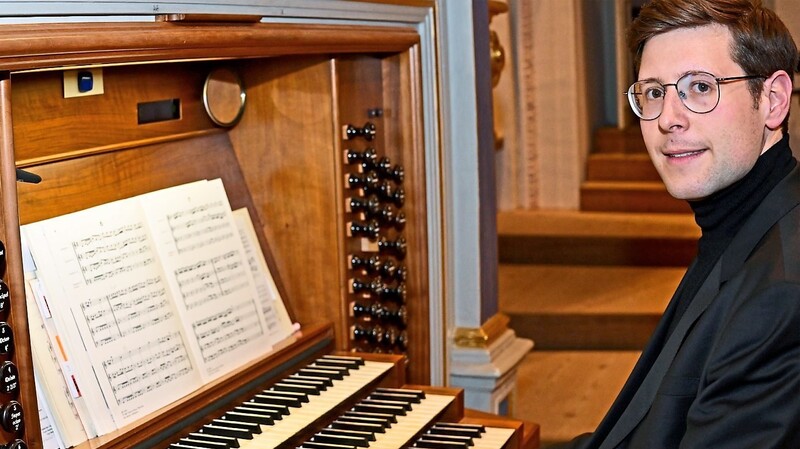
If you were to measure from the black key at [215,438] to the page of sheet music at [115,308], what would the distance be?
0.32 ft

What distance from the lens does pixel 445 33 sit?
3.39 m

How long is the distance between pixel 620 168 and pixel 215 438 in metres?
5.30

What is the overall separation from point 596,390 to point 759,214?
353 cm

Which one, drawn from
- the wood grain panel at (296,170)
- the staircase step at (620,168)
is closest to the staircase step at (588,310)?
the staircase step at (620,168)

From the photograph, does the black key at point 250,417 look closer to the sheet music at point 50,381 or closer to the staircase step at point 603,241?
the sheet music at point 50,381

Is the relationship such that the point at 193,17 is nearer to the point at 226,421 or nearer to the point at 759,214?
the point at 226,421

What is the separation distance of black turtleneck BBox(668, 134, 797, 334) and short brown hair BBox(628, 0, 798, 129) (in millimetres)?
110

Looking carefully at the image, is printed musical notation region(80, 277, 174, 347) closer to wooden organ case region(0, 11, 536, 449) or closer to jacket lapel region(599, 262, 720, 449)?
wooden organ case region(0, 11, 536, 449)

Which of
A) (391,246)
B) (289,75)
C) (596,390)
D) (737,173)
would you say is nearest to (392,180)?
(391,246)

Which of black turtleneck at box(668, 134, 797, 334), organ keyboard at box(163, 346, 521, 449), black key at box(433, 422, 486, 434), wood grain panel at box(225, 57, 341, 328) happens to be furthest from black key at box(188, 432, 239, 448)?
black turtleneck at box(668, 134, 797, 334)

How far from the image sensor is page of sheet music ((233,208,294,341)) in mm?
2854

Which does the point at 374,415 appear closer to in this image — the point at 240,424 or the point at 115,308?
the point at 240,424

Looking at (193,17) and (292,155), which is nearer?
(193,17)

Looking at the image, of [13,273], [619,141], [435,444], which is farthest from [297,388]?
[619,141]
